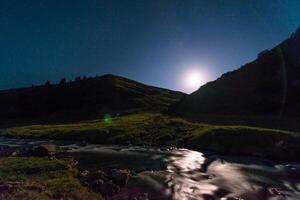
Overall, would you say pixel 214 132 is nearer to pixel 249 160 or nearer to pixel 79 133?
pixel 249 160

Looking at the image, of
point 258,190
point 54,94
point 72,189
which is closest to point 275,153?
point 258,190

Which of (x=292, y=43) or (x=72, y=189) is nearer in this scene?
(x=72, y=189)

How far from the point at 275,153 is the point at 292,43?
216 feet

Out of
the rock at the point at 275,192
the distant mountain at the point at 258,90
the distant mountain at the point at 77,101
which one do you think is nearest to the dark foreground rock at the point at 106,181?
the rock at the point at 275,192

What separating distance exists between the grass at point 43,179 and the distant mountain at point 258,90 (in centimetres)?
5863

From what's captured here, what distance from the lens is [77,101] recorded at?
170125 mm

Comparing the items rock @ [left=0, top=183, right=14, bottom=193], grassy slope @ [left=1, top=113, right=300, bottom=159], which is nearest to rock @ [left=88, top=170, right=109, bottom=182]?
rock @ [left=0, top=183, right=14, bottom=193]

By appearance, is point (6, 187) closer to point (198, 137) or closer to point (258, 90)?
point (198, 137)

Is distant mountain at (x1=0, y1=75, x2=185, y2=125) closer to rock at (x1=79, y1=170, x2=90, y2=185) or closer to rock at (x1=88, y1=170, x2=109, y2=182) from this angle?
rock at (x1=79, y1=170, x2=90, y2=185)

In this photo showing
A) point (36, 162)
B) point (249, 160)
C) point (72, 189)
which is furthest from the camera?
point (249, 160)

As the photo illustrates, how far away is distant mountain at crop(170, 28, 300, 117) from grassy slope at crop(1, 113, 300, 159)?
86.8 ft

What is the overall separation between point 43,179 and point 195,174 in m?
13.8

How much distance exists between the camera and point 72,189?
26062mm

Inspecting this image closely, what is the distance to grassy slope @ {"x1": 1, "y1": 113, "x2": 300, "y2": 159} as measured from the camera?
46031 millimetres
